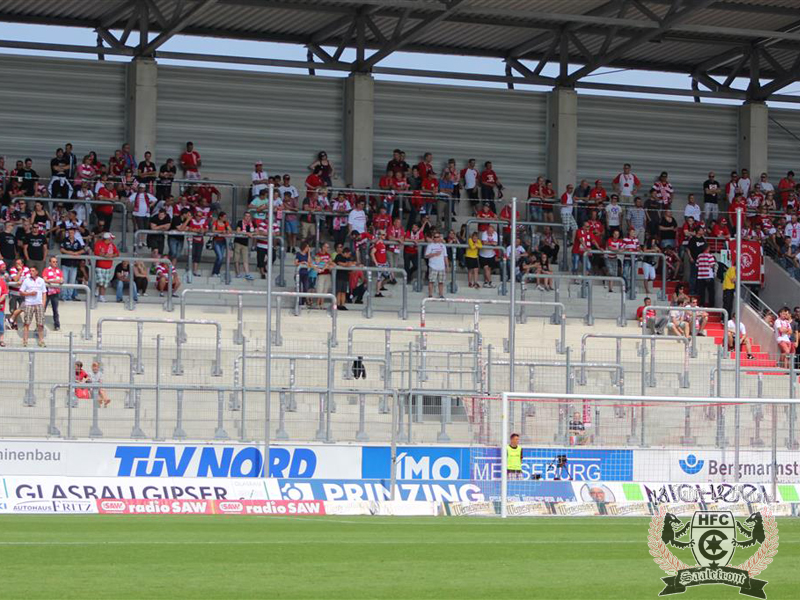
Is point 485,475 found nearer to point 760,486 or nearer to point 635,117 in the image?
point 760,486

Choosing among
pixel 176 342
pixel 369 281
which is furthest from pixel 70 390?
pixel 369 281

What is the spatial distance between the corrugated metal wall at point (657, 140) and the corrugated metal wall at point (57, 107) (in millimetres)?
12273

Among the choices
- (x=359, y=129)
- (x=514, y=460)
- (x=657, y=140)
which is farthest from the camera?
(x=657, y=140)

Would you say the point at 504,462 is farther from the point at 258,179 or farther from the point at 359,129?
the point at 359,129

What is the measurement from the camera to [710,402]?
19.8 meters

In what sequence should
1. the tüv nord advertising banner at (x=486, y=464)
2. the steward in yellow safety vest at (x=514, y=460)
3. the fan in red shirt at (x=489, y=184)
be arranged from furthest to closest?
the fan in red shirt at (x=489, y=184) → the tüv nord advertising banner at (x=486, y=464) → the steward in yellow safety vest at (x=514, y=460)

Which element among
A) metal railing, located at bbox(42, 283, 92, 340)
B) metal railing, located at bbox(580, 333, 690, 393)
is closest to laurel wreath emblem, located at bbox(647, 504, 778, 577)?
metal railing, located at bbox(580, 333, 690, 393)

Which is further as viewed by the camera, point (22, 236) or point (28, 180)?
point (28, 180)

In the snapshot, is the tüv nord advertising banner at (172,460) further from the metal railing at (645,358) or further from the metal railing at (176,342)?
the metal railing at (645,358)

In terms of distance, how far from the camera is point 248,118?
35.2m

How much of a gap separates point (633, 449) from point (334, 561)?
954cm

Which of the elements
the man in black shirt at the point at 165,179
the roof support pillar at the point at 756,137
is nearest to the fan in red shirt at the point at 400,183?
the man in black shirt at the point at 165,179

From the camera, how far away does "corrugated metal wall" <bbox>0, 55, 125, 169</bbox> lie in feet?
109

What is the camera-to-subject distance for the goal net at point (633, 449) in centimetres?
1848
